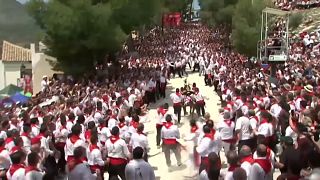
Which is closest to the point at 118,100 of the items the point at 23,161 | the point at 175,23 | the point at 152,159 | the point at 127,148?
the point at 152,159

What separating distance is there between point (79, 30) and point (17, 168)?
24.2 m

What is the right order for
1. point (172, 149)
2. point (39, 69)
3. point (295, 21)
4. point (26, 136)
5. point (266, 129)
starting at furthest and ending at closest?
1. point (39, 69)
2. point (295, 21)
3. point (172, 149)
4. point (266, 129)
5. point (26, 136)

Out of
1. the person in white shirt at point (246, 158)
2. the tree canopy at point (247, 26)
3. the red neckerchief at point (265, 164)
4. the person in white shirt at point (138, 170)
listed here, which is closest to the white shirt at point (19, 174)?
the person in white shirt at point (138, 170)

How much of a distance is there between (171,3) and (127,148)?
67389 mm

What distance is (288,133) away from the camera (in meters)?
10.5

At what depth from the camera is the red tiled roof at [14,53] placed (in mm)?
51062

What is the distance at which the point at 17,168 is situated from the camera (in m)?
7.91

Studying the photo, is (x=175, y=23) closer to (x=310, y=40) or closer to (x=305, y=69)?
(x=310, y=40)

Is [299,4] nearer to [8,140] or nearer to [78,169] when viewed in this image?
[8,140]

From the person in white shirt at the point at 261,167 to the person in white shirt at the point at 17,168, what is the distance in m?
3.30

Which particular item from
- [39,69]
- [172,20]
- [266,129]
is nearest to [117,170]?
[266,129]

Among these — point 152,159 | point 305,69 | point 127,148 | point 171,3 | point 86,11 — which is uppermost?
point 171,3

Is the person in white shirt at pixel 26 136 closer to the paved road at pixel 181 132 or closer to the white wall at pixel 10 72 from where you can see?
the paved road at pixel 181 132

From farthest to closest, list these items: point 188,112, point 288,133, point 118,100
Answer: point 188,112 → point 118,100 → point 288,133
